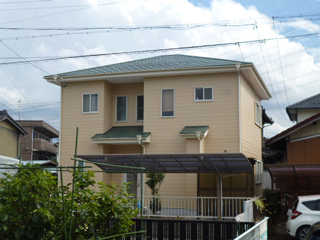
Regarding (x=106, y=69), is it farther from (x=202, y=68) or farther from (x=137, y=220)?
(x=137, y=220)

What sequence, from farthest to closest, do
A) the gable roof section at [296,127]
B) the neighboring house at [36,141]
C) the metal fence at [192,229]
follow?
the neighboring house at [36,141] < the gable roof section at [296,127] < the metal fence at [192,229]

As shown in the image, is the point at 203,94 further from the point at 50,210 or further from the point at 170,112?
the point at 50,210

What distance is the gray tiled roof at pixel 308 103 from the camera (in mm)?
26508

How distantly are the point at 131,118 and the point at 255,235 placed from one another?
14847mm

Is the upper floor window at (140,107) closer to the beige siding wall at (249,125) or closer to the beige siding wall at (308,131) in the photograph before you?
the beige siding wall at (249,125)

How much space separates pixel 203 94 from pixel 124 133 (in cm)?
434

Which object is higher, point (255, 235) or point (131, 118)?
point (131, 118)

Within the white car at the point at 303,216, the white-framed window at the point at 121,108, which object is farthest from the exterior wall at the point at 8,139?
the white car at the point at 303,216

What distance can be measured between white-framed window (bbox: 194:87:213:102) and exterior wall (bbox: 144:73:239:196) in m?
0.16

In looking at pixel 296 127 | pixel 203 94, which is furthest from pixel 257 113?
pixel 203 94

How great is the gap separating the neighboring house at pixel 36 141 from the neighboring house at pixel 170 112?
77.6ft

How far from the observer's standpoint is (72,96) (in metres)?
21.7

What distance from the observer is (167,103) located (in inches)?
797

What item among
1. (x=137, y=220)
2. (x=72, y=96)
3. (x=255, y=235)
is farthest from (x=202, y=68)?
(x=255, y=235)
